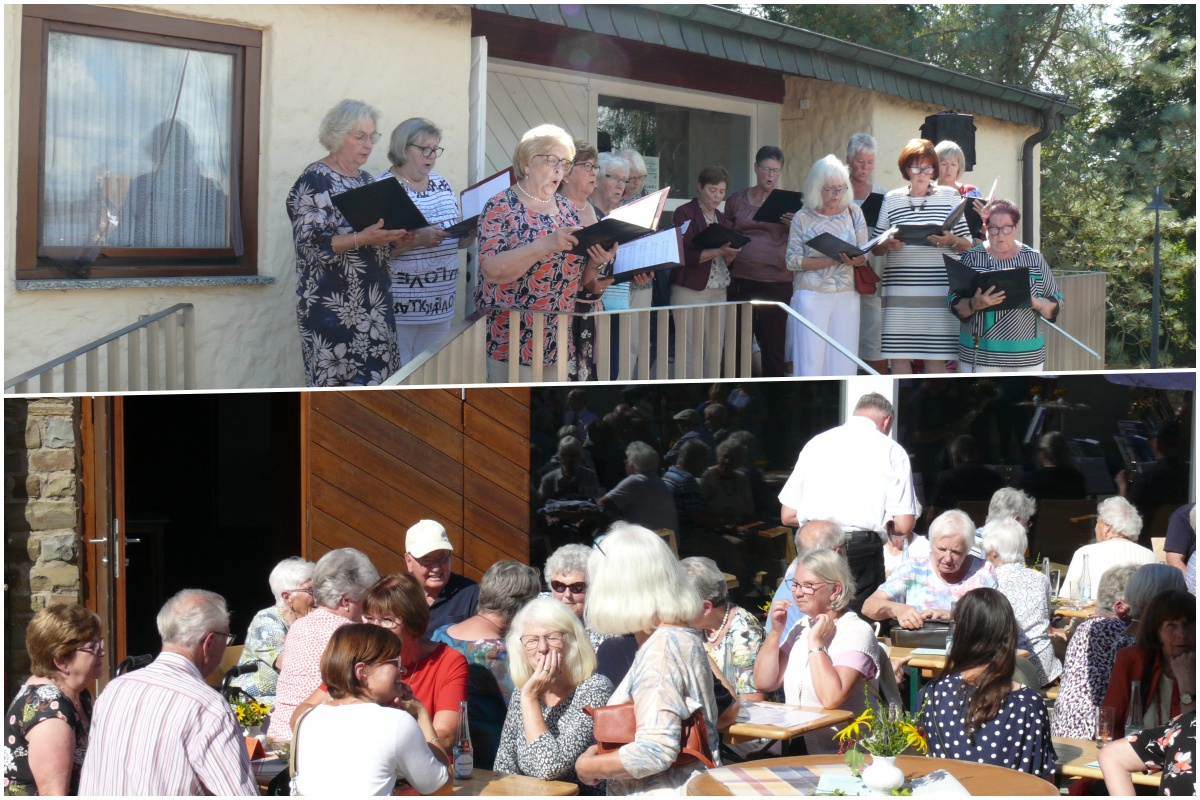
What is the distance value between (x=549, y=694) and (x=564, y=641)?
171 mm

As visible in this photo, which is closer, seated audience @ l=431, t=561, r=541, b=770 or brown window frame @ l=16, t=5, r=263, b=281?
seated audience @ l=431, t=561, r=541, b=770

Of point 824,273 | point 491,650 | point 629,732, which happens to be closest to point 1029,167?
point 824,273

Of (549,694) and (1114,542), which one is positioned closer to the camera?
(549,694)

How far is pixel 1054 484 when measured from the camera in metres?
5.61

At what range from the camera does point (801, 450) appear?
5.38 metres

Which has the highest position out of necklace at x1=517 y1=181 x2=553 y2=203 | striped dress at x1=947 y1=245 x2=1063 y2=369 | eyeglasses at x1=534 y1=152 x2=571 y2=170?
eyeglasses at x1=534 y1=152 x2=571 y2=170

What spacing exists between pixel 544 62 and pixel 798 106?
2679mm

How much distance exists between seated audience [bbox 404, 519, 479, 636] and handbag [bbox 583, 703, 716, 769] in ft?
3.94

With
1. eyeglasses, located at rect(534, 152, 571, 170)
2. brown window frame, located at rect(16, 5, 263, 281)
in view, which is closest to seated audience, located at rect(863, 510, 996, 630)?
eyeglasses, located at rect(534, 152, 571, 170)

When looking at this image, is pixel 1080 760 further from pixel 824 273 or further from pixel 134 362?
pixel 134 362

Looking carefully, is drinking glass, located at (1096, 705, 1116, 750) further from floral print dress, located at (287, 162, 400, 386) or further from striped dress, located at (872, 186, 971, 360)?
floral print dress, located at (287, 162, 400, 386)

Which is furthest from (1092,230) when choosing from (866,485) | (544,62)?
(866,485)

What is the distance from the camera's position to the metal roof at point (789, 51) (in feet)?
23.6

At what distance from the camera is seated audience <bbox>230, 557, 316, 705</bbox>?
4871 mm
